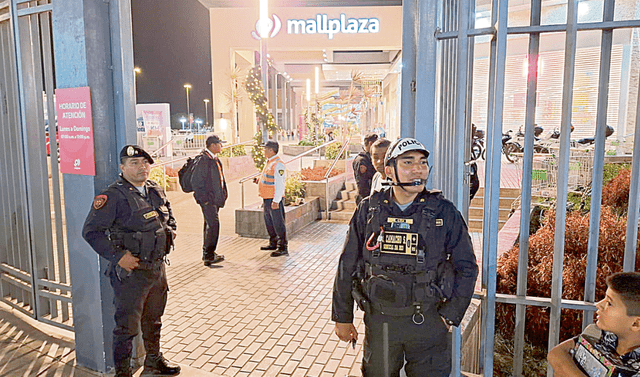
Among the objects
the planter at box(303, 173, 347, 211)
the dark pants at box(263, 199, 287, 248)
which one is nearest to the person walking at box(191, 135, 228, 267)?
the dark pants at box(263, 199, 287, 248)

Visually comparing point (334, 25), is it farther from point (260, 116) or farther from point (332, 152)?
point (260, 116)

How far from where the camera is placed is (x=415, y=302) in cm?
264

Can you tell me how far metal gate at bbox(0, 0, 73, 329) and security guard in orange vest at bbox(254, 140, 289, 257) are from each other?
335cm

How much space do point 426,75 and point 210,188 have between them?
4667 mm

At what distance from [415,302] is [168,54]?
57.4m

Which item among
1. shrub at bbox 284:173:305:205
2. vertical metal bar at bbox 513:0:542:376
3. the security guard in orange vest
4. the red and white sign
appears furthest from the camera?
shrub at bbox 284:173:305:205

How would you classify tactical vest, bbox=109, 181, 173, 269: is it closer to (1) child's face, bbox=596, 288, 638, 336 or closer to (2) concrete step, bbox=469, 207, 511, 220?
(1) child's face, bbox=596, 288, 638, 336

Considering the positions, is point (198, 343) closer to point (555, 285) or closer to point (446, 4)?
point (555, 285)

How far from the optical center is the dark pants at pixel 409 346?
8.89 ft

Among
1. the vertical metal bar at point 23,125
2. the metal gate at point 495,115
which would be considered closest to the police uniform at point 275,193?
the vertical metal bar at point 23,125

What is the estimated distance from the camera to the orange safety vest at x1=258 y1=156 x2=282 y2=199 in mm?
7566

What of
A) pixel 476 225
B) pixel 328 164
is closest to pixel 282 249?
pixel 476 225

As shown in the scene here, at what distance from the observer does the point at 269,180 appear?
7621mm

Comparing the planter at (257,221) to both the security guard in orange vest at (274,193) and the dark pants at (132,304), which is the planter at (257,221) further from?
the dark pants at (132,304)
